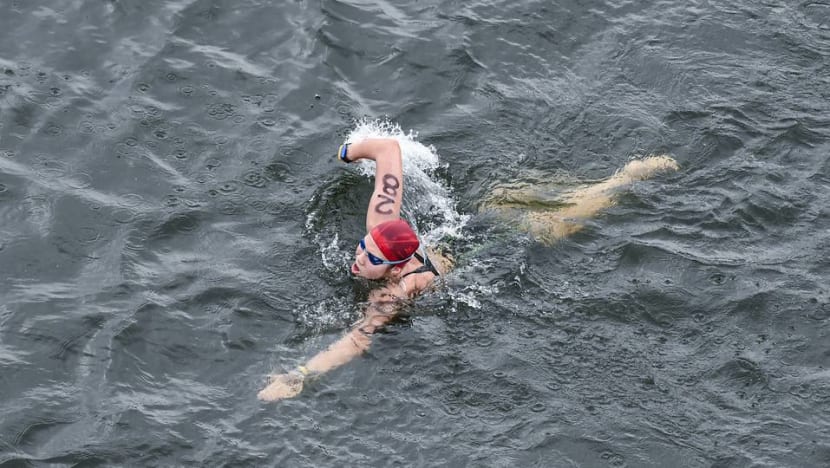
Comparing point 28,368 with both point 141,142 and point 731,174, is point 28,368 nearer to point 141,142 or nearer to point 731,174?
point 141,142

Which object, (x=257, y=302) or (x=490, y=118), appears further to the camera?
(x=490, y=118)

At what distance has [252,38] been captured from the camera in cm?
1280

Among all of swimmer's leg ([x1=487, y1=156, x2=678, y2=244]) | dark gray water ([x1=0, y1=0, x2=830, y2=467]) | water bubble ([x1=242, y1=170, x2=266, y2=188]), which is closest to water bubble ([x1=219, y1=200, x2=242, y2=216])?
dark gray water ([x1=0, y1=0, x2=830, y2=467])

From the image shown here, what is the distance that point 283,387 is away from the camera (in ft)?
28.1

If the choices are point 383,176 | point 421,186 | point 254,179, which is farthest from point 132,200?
point 421,186

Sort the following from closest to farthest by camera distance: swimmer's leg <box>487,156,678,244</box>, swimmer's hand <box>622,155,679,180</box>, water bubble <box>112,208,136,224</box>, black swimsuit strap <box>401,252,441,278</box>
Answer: black swimsuit strap <box>401,252,441,278</box>
water bubble <box>112,208,136,224</box>
swimmer's leg <box>487,156,678,244</box>
swimmer's hand <box>622,155,679,180</box>

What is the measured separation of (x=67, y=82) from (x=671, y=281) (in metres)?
7.04

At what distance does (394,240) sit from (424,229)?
53.6 inches

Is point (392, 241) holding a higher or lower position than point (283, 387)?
higher

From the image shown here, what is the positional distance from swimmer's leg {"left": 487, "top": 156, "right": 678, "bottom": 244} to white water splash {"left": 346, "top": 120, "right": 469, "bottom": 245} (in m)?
0.49

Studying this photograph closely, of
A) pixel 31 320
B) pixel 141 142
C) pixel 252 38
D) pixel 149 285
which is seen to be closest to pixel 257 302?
pixel 149 285

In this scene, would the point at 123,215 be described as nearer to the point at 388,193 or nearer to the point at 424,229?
the point at 388,193

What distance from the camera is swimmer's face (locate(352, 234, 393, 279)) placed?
9219mm

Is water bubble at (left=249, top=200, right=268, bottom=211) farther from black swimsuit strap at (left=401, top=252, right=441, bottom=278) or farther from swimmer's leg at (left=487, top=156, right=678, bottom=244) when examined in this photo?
swimmer's leg at (left=487, top=156, right=678, bottom=244)
